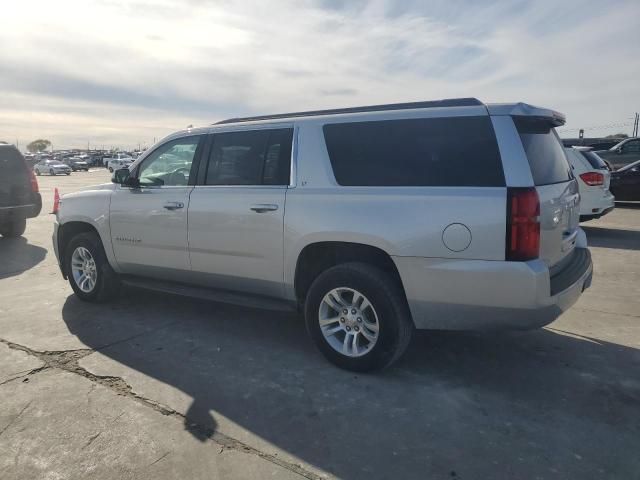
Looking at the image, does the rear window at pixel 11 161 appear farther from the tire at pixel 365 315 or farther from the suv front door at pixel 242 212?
the tire at pixel 365 315

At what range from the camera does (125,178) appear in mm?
5062

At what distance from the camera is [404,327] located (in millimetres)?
3523

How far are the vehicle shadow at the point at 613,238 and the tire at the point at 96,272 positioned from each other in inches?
299

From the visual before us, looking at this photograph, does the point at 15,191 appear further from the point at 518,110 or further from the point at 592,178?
the point at 592,178

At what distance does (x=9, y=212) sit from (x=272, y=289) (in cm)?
767

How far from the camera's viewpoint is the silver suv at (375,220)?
3.18m

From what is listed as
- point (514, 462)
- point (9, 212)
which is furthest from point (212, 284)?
point (9, 212)

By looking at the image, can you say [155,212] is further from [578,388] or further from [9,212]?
[9,212]

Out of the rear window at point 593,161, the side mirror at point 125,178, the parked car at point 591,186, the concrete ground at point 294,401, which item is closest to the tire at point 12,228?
the concrete ground at point 294,401

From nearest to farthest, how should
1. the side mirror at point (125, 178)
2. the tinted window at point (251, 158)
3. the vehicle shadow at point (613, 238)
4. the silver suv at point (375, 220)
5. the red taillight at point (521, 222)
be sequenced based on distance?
1. the red taillight at point (521, 222)
2. the silver suv at point (375, 220)
3. the tinted window at point (251, 158)
4. the side mirror at point (125, 178)
5. the vehicle shadow at point (613, 238)

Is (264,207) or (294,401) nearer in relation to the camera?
(294,401)

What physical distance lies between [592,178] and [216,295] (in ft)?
24.7

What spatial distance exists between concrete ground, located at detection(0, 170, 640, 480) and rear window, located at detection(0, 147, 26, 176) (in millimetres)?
5632

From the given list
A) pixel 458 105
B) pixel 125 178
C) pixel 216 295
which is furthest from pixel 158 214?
pixel 458 105
